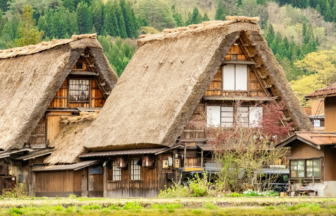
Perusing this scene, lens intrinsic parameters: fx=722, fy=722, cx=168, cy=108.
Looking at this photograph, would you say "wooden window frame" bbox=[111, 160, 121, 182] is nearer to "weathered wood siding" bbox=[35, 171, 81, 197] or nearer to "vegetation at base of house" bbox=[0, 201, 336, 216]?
"weathered wood siding" bbox=[35, 171, 81, 197]

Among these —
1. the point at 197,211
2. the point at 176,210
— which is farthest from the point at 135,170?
the point at 197,211

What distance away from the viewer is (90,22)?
152 metres

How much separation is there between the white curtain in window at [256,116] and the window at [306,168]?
14.5ft

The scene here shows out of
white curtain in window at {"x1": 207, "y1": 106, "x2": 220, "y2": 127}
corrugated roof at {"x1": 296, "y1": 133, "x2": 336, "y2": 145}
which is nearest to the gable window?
white curtain in window at {"x1": 207, "y1": 106, "x2": 220, "y2": 127}

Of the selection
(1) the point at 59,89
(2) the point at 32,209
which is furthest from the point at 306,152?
(1) the point at 59,89

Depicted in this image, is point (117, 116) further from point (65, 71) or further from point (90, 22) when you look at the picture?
point (90, 22)

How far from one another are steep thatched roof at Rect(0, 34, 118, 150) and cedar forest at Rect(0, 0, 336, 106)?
4863cm

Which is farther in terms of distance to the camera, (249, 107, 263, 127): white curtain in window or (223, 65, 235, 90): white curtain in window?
(223, 65, 235, 90): white curtain in window

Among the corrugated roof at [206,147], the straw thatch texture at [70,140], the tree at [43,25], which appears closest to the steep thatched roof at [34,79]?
the straw thatch texture at [70,140]

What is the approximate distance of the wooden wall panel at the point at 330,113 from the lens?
34.6 m

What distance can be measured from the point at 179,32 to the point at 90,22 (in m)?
113

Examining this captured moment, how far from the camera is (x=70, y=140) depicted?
4194 centimetres

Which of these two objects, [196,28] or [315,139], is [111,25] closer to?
[196,28]

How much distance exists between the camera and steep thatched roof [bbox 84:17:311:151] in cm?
3559
